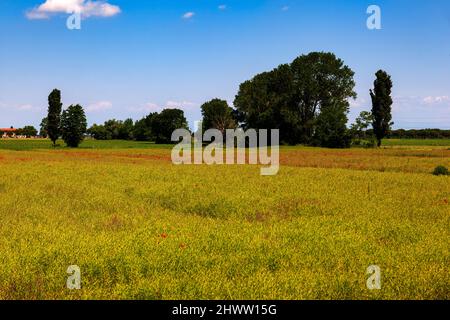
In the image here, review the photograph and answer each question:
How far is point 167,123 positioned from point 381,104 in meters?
73.3

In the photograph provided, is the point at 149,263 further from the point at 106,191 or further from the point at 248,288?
the point at 106,191

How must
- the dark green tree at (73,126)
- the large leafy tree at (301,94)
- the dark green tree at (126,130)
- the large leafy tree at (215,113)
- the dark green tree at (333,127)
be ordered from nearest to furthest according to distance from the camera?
the dark green tree at (333,127), the large leafy tree at (301,94), the dark green tree at (73,126), the large leafy tree at (215,113), the dark green tree at (126,130)

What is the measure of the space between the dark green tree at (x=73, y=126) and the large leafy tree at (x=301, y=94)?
128ft

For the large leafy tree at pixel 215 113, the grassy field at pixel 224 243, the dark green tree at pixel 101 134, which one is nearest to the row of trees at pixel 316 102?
the large leafy tree at pixel 215 113

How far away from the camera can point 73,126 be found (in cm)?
9919

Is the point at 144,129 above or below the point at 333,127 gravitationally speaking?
above

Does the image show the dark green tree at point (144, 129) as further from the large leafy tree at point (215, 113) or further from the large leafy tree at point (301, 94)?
the large leafy tree at point (301, 94)

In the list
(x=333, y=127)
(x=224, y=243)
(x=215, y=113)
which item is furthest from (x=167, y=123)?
(x=224, y=243)

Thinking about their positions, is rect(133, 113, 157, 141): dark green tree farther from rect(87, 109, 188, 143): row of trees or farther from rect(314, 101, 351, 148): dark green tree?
rect(314, 101, 351, 148): dark green tree

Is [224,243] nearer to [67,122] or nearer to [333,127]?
[333,127]

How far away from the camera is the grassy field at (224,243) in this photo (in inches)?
270

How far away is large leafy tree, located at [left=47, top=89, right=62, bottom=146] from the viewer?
102625 mm

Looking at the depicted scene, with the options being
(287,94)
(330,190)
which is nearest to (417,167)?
(330,190)

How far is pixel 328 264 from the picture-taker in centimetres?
816
